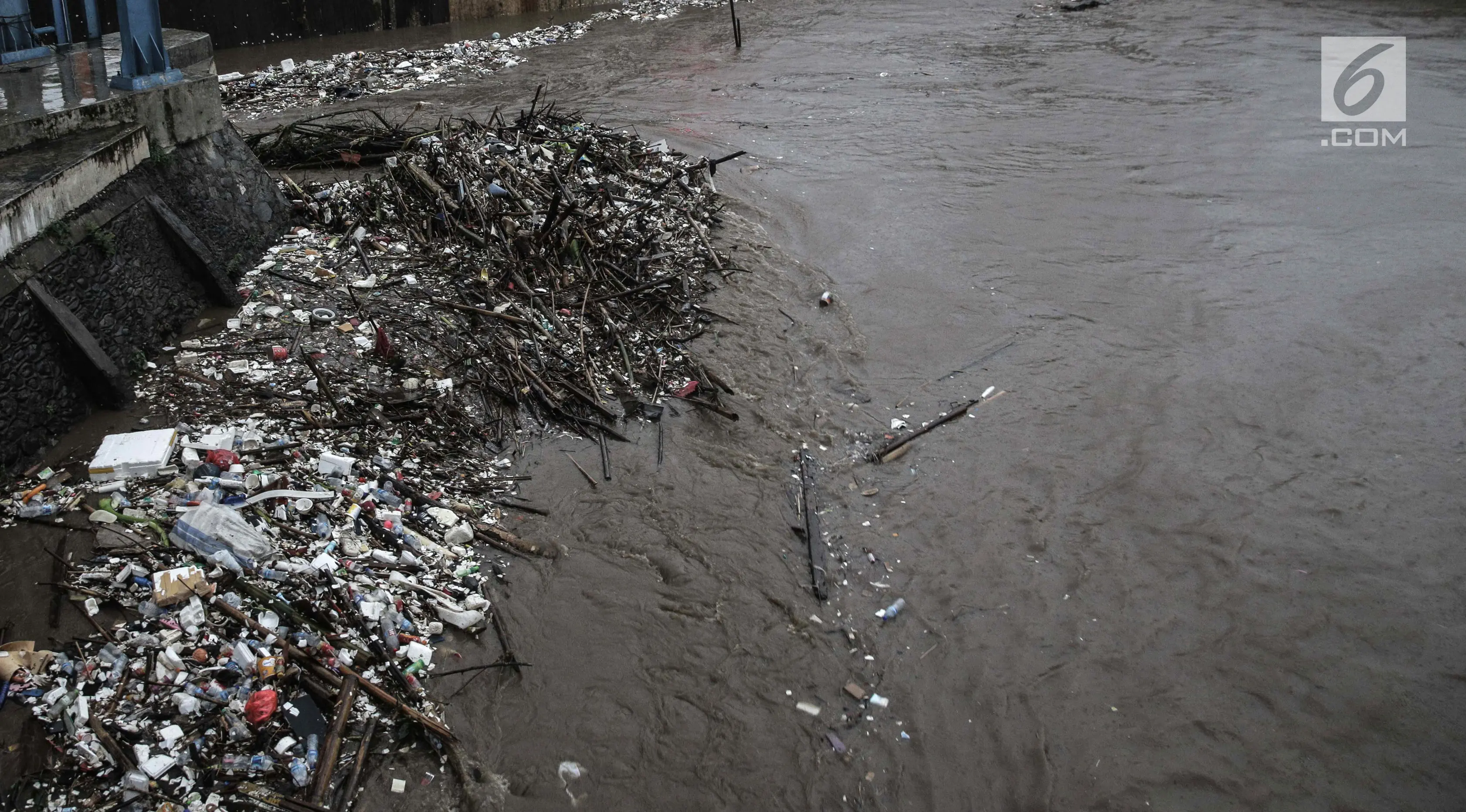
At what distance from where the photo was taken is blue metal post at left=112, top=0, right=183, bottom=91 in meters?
5.78

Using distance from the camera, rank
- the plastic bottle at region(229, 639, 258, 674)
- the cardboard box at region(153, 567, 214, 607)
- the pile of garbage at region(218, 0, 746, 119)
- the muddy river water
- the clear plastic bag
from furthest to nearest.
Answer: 1. the pile of garbage at region(218, 0, 746, 119)
2. the muddy river water
3. the clear plastic bag
4. the cardboard box at region(153, 567, 214, 607)
5. the plastic bottle at region(229, 639, 258, 674)

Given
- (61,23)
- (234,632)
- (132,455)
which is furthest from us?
(61,23)

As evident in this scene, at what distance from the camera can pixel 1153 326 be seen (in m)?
7.70

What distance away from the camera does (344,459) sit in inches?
188

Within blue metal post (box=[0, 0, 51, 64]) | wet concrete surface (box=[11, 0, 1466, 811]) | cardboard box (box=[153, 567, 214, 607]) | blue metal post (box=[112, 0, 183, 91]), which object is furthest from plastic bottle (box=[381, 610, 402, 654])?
blue metal post (box=[0, 0, 51, 64])

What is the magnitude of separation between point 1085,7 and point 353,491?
19.5m

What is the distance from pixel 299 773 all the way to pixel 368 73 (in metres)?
12.4

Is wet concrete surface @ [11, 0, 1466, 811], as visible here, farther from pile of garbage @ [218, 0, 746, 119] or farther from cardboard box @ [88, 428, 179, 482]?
pile of garbage @ [218, 0, 746, 119]

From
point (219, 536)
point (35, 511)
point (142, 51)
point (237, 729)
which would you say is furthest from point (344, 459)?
point (142, 51)

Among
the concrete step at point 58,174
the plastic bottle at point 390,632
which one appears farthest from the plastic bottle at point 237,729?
the concrete step at point 58,174

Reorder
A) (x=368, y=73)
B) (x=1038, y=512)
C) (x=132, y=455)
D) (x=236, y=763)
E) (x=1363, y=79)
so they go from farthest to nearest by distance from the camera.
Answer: (x=1363, y=79) → (x=368, y=73) → (x=1038, y=512) → (x=132, y=455) → (x=236, y=763)

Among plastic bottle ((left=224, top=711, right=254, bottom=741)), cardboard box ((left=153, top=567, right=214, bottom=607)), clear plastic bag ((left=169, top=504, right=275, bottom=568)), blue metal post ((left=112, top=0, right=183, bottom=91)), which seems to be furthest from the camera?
blue metal post ((left=112, top=0, right=183, bottom=91))

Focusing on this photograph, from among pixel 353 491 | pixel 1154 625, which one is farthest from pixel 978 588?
pixel 353 491

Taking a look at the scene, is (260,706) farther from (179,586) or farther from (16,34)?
(16,34)
